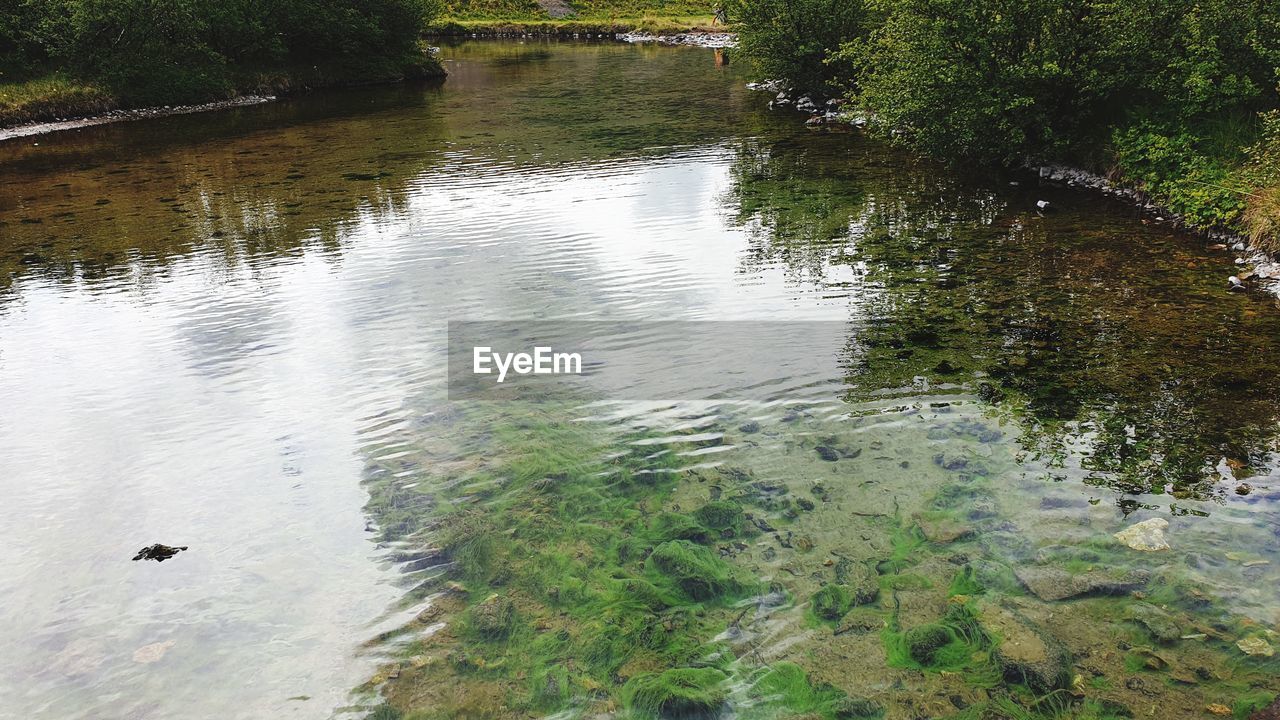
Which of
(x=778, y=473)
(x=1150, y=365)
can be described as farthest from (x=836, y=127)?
(x=778, y=473)

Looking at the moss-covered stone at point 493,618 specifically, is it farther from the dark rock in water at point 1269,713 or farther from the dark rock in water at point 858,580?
the dark rock in water at point 1269,713

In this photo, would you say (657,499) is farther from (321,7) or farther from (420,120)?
(321,7)

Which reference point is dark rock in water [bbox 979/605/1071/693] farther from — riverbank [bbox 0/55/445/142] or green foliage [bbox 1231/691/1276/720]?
riverbank [bbox 0/55/445/142]

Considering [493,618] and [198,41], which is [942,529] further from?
[198,41]

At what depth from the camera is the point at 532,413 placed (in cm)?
1084

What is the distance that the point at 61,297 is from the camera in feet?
54.7

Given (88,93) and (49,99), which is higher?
(88,93)

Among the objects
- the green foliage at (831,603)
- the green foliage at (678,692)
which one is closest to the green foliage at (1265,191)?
Answer: the green foliage at (831,603)

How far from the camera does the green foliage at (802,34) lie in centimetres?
3338

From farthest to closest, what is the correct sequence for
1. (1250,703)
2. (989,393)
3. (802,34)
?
(802,34) → (989,393) → (1250,703)

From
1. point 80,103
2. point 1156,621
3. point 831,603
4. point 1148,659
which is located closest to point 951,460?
point 1156,621

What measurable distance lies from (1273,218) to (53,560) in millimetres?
18864

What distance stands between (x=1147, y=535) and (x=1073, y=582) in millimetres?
1193

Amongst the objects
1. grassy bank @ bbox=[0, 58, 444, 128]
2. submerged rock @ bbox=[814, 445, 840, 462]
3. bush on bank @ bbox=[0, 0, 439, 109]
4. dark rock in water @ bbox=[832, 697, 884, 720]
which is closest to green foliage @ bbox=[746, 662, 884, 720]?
dark rock in water @ bbox=[832, 697, 884, 720]
